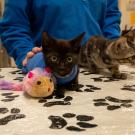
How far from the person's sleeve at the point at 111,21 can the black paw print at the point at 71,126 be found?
0.71m

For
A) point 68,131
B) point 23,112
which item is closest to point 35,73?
point 23,112

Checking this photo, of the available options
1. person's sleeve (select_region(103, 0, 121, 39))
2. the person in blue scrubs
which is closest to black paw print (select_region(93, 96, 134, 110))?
the person in blue scrubs

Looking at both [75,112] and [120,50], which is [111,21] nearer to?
[120,50]

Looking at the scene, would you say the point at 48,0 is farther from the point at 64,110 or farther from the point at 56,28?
the point at 64,110

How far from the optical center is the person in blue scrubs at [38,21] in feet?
3.84

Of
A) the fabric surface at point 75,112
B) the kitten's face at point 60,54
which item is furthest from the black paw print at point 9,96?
the kitten's face at point 60,54

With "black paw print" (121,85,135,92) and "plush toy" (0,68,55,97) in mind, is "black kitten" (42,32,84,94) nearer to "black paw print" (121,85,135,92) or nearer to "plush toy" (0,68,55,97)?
"plush toy" (0,68,55,97)

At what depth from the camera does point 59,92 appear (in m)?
0.92

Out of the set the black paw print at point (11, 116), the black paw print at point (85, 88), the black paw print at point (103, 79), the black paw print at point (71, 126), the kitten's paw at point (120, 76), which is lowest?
the black paw print at point (71, 126)

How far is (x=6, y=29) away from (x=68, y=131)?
671 mm

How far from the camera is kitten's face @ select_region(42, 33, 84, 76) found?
898 millimetres

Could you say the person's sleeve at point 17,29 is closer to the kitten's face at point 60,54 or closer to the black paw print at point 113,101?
the kitten's face at point 60,54

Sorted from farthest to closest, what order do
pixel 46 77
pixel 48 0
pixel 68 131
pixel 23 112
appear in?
1. pixel 48 0
2. pixel 46 77
3. pixel 23 112
4. pixel 68 131

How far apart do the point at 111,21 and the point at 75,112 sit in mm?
730
